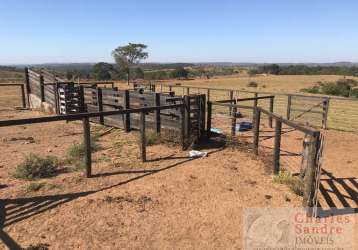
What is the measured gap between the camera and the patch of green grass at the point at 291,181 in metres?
5.40

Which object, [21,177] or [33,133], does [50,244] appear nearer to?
[21,177]

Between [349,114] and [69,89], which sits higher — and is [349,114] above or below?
below

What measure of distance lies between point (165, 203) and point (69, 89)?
A: 30.2 ft

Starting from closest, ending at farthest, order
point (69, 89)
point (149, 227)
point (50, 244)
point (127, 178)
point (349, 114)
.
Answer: point (50, 244)
point (149, 227)
point (127, 178)
point (69, 89)
point (349, 114)

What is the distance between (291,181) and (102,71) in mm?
63578

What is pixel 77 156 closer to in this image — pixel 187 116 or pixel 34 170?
pixel 34 170

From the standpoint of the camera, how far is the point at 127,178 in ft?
19.8

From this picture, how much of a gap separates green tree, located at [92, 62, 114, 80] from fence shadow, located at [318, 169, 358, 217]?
55687 mm

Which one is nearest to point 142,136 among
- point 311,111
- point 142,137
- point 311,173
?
A: point 142,137

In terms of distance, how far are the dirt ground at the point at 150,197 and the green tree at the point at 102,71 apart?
53.1 meters

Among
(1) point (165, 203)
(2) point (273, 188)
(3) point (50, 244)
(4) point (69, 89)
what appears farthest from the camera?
(4) point (69, 89)

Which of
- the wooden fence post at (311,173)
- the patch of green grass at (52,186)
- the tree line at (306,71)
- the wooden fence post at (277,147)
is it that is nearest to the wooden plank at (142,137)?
the patch of green grass at (52,186)

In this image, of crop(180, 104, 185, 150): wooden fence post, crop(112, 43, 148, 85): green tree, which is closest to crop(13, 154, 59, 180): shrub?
crop(180, 104, 185, 150): wooden fence post

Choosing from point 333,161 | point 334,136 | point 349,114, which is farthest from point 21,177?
point 349,114
